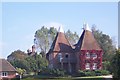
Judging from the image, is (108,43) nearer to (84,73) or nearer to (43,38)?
(43,38)

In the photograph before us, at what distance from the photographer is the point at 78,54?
63219 millimetres

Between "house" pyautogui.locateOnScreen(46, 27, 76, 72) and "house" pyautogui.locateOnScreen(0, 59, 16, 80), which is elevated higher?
"house" pyautogui.locateOnScreen(46, 27, 76, 72)

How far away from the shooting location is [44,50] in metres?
85.9

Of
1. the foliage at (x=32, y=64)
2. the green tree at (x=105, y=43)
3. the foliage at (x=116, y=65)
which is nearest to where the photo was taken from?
the foliage at (x=116, y=65)

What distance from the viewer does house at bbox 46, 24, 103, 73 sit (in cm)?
6188

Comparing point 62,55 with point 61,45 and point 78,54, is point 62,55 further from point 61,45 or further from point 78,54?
point 78,54

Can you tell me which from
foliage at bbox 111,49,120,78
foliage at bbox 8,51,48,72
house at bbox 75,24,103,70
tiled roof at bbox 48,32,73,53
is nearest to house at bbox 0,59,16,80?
foliage at bbox 8,51,48,72

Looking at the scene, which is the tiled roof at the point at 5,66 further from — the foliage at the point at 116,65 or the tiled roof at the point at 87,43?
the foliage at the point at 116,65

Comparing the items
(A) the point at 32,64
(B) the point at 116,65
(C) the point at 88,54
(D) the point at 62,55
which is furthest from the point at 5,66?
(B) the point at 116,65

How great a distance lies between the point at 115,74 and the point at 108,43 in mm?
41727

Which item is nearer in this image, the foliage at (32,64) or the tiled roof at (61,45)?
the tiled roof at (61,45)

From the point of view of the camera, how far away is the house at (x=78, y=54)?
6188cm

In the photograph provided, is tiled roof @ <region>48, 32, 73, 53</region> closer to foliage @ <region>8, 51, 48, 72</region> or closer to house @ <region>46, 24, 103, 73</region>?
house @ <region>46, 24, 103, 73</region>

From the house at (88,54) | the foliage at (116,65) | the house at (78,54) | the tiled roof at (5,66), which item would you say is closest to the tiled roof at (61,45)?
the house at (78,54)
